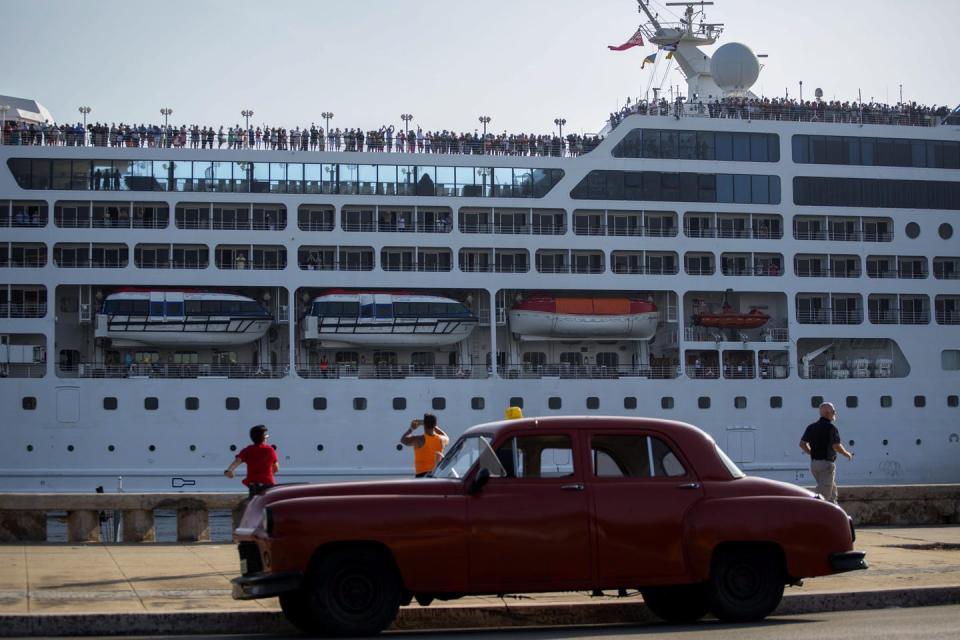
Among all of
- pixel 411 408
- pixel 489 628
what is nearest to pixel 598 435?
pixel 489 628

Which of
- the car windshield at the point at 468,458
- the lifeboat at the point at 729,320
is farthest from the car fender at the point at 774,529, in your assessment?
the lifeboat at the point at 729,320

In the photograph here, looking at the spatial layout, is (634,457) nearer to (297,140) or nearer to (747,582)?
(747,582)

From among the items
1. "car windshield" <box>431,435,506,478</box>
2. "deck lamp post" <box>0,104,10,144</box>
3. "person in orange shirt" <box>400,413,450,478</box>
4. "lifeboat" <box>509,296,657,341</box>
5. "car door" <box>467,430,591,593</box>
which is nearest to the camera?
"car door" <box>467,430,591,593</box>

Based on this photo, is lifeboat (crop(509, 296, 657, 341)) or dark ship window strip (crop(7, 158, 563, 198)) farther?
lifeboat (crop(509, 296, 657, 341))

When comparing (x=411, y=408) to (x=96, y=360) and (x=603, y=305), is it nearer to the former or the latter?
(x=603, y=305)

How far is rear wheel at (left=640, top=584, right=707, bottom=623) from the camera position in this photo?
10.0 metres

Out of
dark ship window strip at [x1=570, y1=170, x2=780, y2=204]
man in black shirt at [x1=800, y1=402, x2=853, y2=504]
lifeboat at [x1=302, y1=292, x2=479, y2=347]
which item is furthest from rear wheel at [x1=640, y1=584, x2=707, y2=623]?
dark ship window strip at [x1=570, y1=170, x2=780, y2=204]

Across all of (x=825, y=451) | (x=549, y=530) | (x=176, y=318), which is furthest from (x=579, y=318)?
(x=549, y=530)

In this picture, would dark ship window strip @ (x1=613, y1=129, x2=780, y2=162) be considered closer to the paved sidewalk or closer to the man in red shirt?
the paved sidewalk

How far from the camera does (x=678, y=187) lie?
3806 centimetres

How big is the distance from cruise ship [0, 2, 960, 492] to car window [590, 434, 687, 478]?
23.8m

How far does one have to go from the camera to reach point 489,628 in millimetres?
10117

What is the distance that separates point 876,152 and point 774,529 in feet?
106

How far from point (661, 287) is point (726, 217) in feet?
11.2
